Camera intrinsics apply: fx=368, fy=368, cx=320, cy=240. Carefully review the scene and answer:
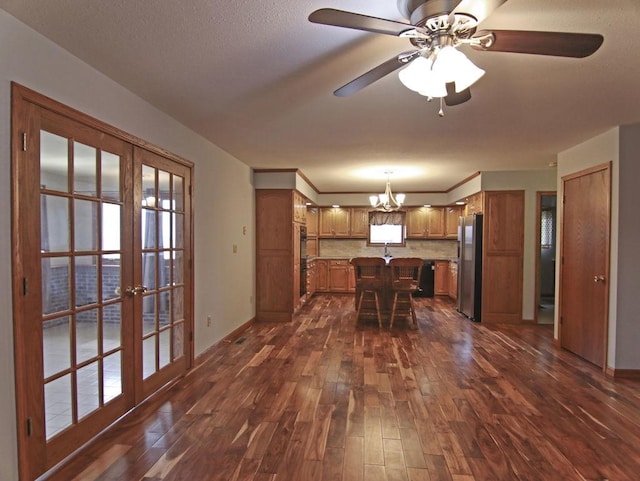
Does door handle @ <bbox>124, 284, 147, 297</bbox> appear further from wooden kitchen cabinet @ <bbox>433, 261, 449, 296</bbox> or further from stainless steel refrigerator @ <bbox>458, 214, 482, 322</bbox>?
wooden kitchen cabinet @ <bbox>433, 261, 449, 296</bbox>

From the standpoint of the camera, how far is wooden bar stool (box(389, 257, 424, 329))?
5320 mm

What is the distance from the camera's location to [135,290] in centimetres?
271

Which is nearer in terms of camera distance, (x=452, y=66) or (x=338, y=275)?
Answer: (x=452, y=66)

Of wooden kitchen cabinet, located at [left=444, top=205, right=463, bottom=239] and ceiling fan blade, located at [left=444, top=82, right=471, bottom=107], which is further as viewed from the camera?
wooden kitchen cabinet, located at [left=444, top=205, right=463, bottom=239]

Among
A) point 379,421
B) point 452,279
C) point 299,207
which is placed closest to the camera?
point 379,421

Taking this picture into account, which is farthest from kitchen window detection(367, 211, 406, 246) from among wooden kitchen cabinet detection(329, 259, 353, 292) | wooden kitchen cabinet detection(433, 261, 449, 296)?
wooden kitchen cabinet detection(433, 261, 449, 296)

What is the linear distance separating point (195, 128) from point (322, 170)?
8.19 feet

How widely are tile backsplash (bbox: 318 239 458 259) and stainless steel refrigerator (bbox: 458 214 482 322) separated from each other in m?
2.27

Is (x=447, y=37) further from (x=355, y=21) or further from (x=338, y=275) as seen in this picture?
(x=338, y=275)

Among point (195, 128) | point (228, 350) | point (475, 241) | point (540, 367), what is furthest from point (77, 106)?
point (475, 241)

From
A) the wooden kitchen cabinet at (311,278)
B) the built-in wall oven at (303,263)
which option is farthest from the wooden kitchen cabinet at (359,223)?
the built-in wall oven at (303,263)

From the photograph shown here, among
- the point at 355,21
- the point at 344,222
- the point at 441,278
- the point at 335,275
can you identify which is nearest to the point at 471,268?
the point at 441,278

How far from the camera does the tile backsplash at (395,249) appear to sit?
8555 millimetres

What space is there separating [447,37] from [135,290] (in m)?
2.54
